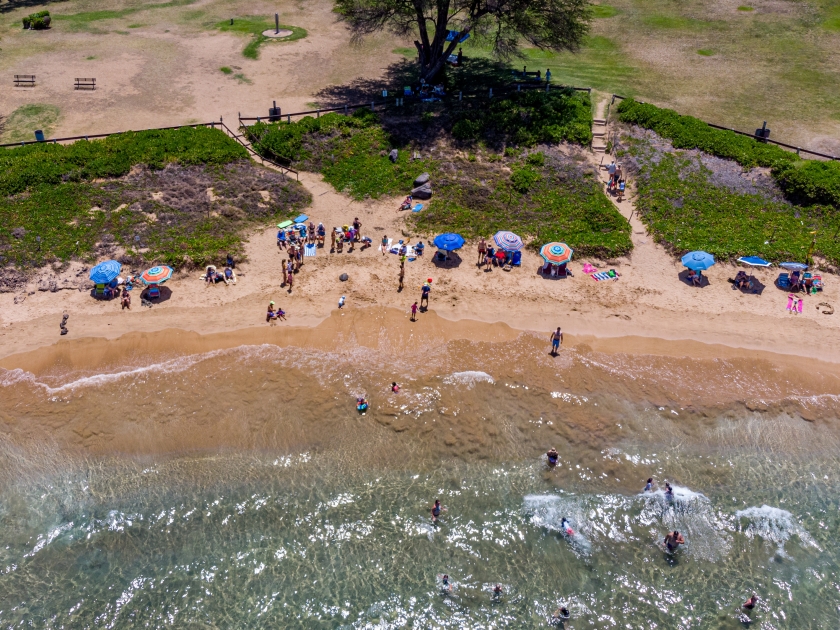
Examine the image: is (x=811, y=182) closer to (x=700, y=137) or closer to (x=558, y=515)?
(x=700, y=137)

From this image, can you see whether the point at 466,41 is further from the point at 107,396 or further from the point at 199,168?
the point at 107,396

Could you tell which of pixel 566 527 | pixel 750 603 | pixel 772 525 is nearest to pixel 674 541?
pixel 750 603

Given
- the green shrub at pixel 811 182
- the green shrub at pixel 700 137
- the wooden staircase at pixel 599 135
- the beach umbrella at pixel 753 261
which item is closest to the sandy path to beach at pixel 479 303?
the beach umbrella at pixel 753 261

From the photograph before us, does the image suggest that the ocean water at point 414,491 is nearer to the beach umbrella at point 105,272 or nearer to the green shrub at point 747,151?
the beach umbrella at point 105,272

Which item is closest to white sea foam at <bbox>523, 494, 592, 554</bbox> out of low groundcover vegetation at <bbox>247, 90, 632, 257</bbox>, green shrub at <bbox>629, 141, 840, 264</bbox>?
low groundcover vegetation at <bbox>247, 90, 632, 257</bbox>

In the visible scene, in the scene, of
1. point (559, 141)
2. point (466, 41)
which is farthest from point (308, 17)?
point (559, 141)

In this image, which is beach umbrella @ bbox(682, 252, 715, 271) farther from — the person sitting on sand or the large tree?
the large tree
